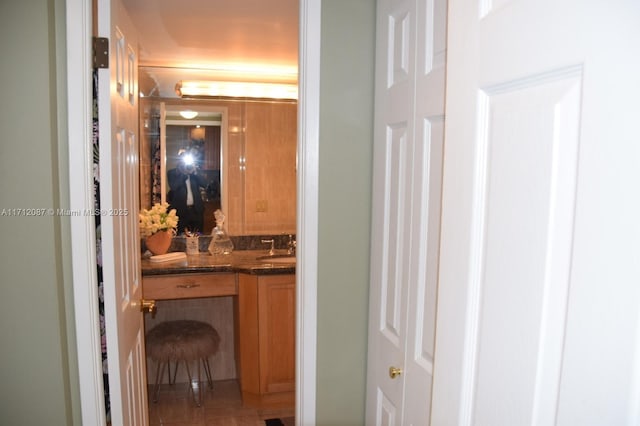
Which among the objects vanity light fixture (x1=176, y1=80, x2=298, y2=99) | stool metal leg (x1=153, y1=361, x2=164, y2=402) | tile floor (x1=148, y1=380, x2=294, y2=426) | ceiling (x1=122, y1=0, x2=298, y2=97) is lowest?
tile floor (x1=148, y1=380, x2=294, y2=426)

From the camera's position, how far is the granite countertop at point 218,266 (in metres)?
2.90

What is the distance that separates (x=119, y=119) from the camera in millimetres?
1542

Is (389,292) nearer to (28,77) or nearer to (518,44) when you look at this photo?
(518,44)

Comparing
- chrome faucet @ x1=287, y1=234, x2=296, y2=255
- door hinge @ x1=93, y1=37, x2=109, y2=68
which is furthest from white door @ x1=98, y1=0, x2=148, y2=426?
chrome faucet @ x1=287, y1=234, x2=296, y2=255

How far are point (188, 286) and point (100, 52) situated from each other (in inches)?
75.9

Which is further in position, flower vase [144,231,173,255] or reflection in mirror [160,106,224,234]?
reflection in mirror [160,106,224,234]

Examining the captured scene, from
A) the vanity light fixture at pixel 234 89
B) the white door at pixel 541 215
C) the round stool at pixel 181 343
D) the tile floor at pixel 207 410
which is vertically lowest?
the tile floor at pixel 207 410

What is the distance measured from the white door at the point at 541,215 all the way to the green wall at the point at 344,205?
32.1 inches

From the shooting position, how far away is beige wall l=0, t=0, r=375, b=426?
1322 millimetres

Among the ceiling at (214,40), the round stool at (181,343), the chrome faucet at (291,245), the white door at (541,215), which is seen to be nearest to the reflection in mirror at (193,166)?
the ceiling at (214,40)

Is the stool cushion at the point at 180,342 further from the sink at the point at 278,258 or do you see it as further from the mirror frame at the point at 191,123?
the mirror frame at the point at 191,123

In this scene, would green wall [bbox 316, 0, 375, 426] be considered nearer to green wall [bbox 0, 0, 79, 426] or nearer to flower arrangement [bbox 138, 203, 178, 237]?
green wall [bbox 0, 0, 79, 426]

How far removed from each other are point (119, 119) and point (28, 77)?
0.95ft

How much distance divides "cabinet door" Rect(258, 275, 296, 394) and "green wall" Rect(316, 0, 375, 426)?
127 cm
